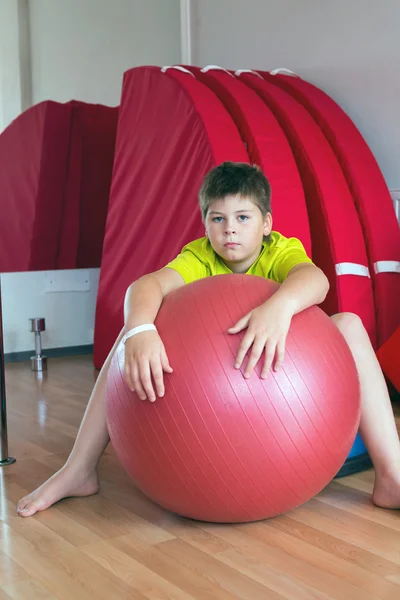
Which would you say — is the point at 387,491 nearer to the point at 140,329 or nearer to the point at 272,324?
the point at 272,324

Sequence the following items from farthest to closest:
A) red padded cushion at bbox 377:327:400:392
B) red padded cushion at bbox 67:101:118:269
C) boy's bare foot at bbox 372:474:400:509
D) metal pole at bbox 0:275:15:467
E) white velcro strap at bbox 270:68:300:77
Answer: red padded cushion at bbox 67:101:118:269
white velcro strap at bbox 270:68:300:77
red padded cushion at bbox 377:327:400:392
metal pole at bbox 0:275:15:467
boy's bare foot at bbox 372:474:400:509

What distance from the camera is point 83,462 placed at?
5.42 feet

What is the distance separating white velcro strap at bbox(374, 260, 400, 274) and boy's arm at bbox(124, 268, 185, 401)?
135 cm

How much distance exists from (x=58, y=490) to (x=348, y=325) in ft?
2.37

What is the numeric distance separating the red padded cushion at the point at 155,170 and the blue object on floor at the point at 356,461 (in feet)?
3.19

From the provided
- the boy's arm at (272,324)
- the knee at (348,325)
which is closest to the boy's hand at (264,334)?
the boy's arm at (272,324)

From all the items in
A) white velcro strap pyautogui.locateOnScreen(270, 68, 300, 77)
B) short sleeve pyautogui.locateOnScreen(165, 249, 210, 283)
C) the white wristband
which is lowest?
the white wristband

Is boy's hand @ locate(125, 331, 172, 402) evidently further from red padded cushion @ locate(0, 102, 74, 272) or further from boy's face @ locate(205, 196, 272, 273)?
red padded cushion @ locate(0, 102, 74, 272)

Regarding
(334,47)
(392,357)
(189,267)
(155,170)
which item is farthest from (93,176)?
(189,267)

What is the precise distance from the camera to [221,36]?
3.59 meters

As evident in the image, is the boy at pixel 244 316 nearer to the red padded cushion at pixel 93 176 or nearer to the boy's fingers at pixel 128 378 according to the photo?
the boy's fingers at pixel 128 378

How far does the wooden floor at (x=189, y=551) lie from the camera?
47.9 inches

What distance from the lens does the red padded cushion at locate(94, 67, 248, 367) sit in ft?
8.44

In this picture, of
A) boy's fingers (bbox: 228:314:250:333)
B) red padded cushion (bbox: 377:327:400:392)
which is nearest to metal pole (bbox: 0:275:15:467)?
boy's fingers (bbox: 228:314:250:333)
